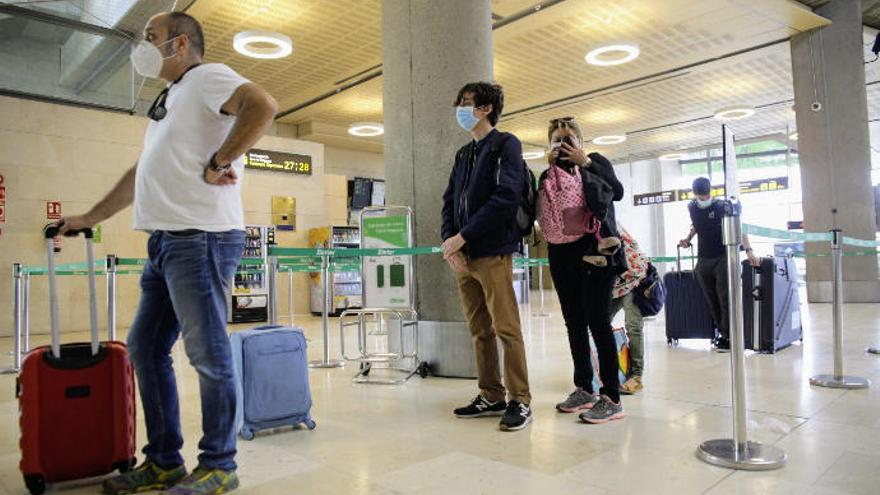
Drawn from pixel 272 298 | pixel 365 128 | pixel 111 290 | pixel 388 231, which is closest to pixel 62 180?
pixel 365 128

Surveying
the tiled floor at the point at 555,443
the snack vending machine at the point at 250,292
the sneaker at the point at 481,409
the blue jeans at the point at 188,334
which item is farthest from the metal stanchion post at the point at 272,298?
the snack vending machine at the point at 250,292

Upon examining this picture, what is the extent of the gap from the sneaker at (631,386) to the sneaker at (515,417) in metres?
0.86

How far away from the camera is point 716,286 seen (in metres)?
4.72

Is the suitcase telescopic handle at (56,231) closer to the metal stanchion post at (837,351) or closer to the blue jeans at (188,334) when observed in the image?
the blue jeans at (188,334)

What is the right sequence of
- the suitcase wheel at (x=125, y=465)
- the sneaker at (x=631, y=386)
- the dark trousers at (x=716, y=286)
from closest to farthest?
the suitcase wheel at (x=125, y=465) < the sneaker at (x=631, y=386) < the dark trousers at (x=716, y=286)

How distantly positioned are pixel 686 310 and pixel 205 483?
4.48 meters

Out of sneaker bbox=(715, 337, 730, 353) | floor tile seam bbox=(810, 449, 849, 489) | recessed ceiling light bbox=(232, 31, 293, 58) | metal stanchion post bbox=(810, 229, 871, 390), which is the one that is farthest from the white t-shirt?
recessed ceiling light bbox=(232, 31, 293, 58)

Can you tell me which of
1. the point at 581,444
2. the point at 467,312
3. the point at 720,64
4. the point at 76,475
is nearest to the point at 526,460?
the point at 581,444

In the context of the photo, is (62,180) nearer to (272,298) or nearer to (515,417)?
(272,298)

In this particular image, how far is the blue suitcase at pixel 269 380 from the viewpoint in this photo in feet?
8.48

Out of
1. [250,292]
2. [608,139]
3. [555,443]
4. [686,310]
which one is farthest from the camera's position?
[608,139]

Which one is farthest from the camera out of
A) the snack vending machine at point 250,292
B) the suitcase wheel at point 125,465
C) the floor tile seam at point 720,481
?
the snack vending machine at point 250,292

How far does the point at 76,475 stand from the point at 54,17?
7.84 metres

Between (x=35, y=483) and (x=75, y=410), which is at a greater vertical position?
(x=75, y=410)
